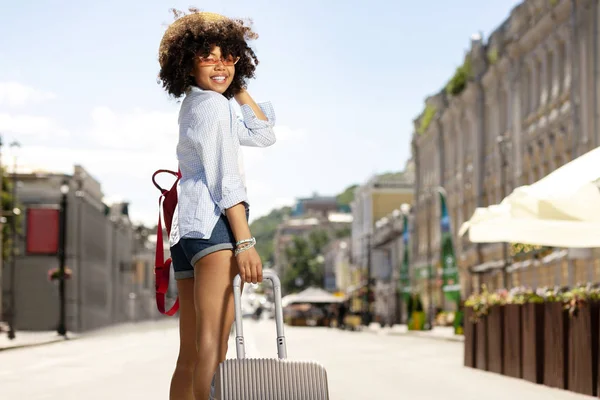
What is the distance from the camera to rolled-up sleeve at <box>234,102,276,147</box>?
4.87 metres

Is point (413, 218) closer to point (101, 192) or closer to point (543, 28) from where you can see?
point (101, 192)

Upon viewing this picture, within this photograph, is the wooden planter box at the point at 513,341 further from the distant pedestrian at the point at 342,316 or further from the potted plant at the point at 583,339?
the distant pedestrian at the point at 342,316

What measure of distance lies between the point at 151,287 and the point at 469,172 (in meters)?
80.2

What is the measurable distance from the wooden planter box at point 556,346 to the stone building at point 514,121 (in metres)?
22.6

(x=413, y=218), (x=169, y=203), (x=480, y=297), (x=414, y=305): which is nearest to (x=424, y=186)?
(x=413, y=218)

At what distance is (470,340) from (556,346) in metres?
5.66

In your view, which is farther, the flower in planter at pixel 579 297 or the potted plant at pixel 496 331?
the potted plant at pixel 496 331

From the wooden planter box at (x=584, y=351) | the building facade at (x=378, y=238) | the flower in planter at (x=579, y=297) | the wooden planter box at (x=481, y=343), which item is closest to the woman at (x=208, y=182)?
the wooden planter box at (x=584, y=351)

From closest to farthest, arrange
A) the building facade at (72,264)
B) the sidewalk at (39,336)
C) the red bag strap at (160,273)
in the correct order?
the red bag strap at (160,273) < the sidewalk at (39,336) < the building facade at (72,264)

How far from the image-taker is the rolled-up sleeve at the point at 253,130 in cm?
487

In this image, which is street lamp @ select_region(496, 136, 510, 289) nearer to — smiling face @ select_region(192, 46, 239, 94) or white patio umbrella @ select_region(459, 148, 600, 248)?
white patio umbrella @ select_region(459, 148, 600, 248)

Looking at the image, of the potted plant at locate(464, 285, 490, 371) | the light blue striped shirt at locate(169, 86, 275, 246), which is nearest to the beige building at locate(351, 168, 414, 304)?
the potted plant at locate(464, 285, 490, 371)

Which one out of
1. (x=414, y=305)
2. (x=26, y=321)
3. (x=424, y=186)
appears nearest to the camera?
(x=414, y=305)

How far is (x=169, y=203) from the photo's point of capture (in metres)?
5.07
